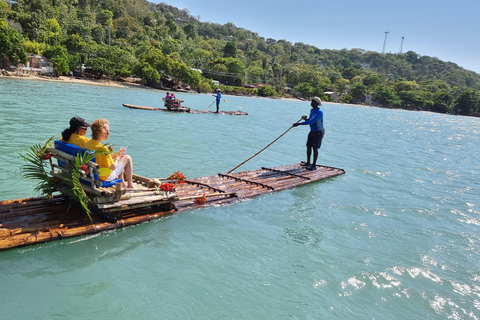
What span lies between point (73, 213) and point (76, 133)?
55.9 inches

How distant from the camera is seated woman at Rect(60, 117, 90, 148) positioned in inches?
232

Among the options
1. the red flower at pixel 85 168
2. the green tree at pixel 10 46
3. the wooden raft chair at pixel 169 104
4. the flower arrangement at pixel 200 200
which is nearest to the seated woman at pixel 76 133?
the red flower at pixel 85 168

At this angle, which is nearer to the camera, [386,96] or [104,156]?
[104,156]

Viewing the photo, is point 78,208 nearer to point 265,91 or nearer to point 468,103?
point 265,91

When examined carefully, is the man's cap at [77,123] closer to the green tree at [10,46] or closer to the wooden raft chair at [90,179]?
the wooden raft chair at [90,179]

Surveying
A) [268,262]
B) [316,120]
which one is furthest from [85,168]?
[316,120]

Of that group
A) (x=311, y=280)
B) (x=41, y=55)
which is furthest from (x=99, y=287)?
(x=41, y=55)

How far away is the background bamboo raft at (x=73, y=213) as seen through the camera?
5344mm

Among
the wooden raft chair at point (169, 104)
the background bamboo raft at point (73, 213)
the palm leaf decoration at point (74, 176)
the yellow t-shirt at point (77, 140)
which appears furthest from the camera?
the wooden raft chair at point (169, 104)

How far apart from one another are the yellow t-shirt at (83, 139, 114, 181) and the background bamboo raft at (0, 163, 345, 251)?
2.68 feet

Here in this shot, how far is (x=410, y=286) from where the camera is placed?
6.03m

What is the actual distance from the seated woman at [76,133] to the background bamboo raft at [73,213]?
42.9 inches

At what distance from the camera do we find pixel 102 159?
5.74m

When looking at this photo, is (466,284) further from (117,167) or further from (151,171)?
(151,171)
